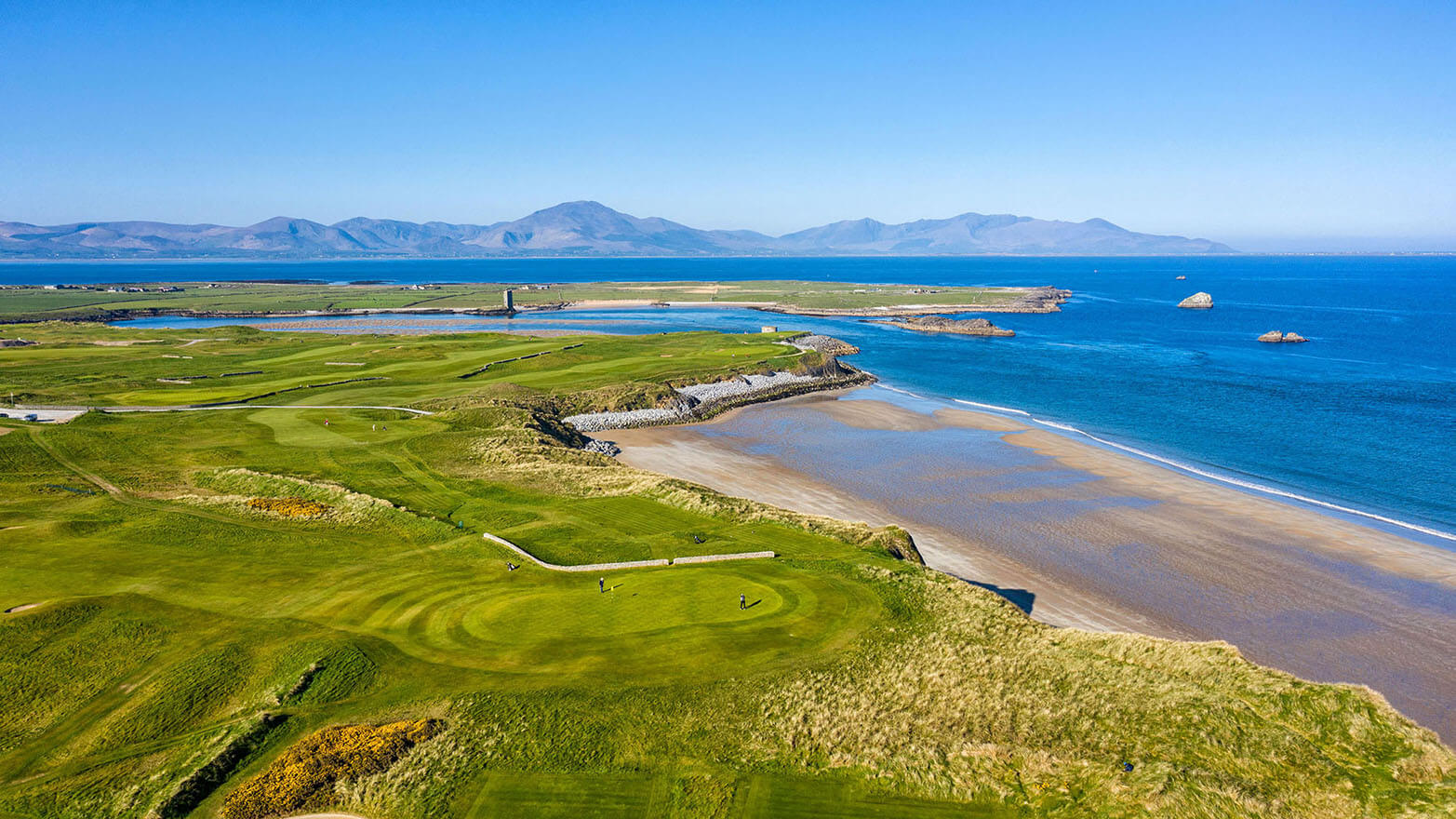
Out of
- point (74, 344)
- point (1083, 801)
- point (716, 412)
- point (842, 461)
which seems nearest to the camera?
point (1083, 801)

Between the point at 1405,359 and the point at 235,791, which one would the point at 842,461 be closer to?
the point at 235,791

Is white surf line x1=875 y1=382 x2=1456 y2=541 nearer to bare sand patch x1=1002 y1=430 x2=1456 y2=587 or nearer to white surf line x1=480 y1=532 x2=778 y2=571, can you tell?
bare sand patch x1=1002 y1=430 x2=1456 y2=587

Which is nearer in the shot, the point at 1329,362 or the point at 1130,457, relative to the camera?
the point at 1130,457

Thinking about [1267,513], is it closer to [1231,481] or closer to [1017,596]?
[1231,481]

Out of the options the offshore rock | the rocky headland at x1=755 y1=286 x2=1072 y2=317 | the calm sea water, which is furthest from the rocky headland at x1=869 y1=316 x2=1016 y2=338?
the offshore rock

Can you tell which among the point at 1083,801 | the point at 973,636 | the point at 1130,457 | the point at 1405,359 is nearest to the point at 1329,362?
the point at 1405,359

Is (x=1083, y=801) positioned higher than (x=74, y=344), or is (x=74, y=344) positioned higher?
(x=74, y=344)

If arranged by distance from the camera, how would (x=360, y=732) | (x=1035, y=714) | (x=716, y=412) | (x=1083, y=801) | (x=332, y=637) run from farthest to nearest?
(x=716, y=412) < (x=332, y=637) < (x=1035, y=714) < (x=360, y=732) < (x=1083, y=801)
